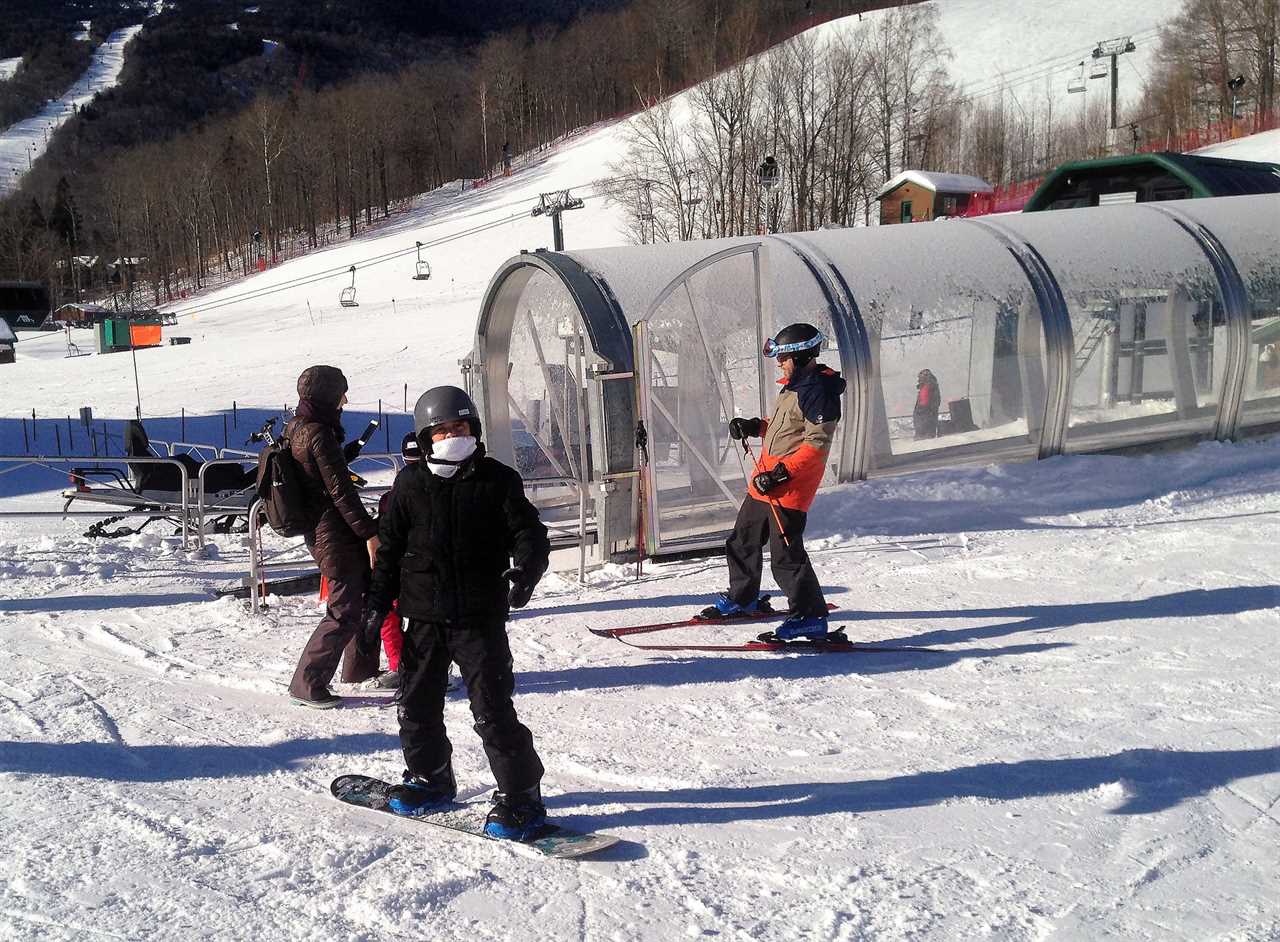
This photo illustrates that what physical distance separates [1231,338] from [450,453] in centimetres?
→ 984

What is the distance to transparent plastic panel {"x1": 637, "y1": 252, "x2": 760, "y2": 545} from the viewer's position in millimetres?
9070

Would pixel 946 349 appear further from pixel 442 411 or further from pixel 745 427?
pixel 442 411

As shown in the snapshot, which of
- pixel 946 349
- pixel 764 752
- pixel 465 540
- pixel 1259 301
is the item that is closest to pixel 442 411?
pixel 465 540

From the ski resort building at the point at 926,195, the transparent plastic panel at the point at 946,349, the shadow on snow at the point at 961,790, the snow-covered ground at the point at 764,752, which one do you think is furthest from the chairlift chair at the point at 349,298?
the shadow on snow at the point at 961,790

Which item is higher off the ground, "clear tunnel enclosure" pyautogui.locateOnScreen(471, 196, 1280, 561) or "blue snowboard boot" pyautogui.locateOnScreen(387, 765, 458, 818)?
"clear tunnel enclosure" pyautogui.locateOnScreen(471, 196, 1280, 561)

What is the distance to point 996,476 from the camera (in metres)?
10.1

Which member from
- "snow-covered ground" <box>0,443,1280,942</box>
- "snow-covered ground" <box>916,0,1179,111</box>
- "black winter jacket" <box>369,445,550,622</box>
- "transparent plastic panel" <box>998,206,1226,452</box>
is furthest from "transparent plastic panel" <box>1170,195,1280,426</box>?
"snow-covered ground" <box>916,0,1179,111</box>

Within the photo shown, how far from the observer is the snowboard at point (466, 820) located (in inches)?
154

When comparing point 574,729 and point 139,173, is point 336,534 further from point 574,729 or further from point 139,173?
point 139,173

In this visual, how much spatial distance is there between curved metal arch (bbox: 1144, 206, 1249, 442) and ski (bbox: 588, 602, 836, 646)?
6.46 metres

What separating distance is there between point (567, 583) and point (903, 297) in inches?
161

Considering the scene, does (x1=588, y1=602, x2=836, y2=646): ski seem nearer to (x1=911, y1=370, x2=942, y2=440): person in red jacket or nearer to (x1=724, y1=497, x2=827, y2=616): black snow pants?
(x1=724, y1=497, x2=827, y2=616): black snow pants

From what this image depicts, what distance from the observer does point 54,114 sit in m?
146

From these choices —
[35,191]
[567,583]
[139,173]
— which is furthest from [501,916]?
[35,191]
